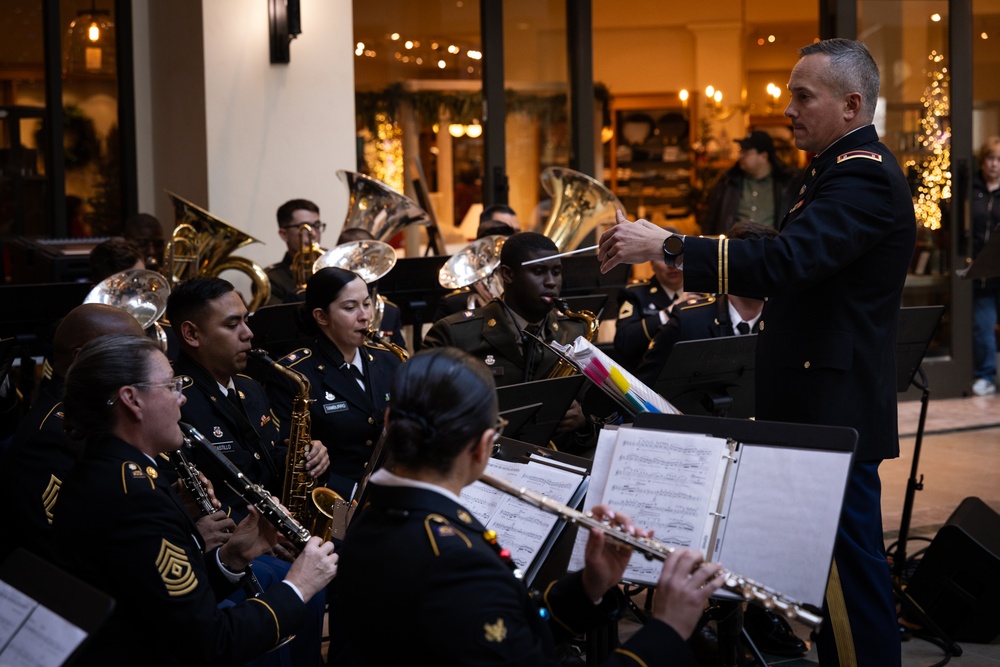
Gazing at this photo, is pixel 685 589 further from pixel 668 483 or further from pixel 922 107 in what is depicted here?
pixel 922 107

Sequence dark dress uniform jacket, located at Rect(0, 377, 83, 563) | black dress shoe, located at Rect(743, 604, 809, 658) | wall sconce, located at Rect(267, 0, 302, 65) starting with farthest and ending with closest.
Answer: wall sconce, located at Rect(267, 0, 302, 65) → black dress shoe, located at Rect(743, 604, 809, 658) → dark dress uniform jacket, located at Rect(0, 377, 83, 563)

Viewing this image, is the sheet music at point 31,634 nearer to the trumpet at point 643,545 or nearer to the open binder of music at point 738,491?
the trumpet at point 643,545

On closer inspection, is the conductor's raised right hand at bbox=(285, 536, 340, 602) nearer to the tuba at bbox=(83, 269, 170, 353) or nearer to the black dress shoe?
the black dress shoe

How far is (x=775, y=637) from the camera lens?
3.92 m

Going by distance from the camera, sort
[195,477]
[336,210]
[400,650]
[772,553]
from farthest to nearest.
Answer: [336,210] → [195,477] → [772,553] → [400,650]

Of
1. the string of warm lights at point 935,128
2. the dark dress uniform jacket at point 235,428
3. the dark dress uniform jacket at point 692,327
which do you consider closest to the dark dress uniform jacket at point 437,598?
the dark dress uniform jacket at point 235,428

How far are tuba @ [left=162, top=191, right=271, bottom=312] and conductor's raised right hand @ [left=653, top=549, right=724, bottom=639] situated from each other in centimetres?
428

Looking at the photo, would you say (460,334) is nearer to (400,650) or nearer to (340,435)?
(340,435)

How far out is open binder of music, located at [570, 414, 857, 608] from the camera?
2.41m

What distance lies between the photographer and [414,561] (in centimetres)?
195

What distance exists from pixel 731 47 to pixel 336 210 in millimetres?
6574

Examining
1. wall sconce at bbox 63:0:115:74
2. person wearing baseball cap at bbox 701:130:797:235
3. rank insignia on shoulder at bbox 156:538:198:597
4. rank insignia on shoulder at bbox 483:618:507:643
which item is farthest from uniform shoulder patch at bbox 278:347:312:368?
person wearing baseball cap at bbox 701:130:797:235

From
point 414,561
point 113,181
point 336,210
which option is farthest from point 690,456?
point 113,181

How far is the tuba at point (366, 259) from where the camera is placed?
17.5 ft
